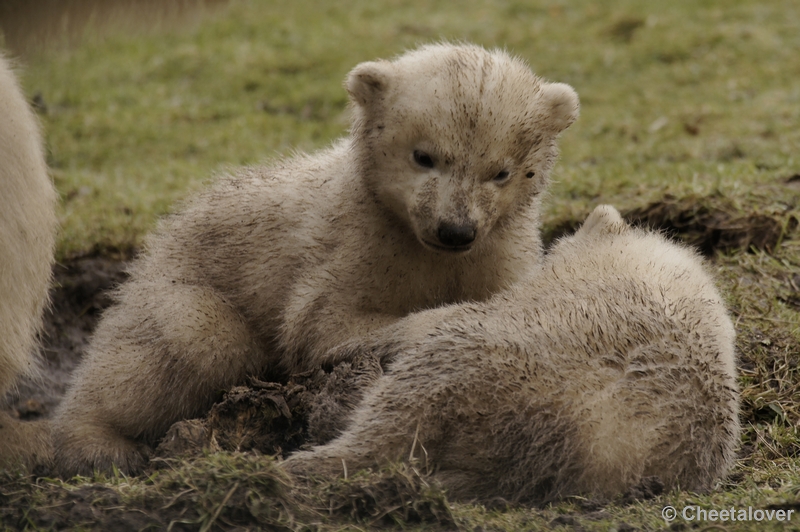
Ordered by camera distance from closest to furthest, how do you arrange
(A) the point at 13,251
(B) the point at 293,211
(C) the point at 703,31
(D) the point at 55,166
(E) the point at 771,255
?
(A) the point at 13,251 < (B) the point at 293,211 < (E) the point at 771,255 < (D) the point at 55,166 < (C) the point at 703,31

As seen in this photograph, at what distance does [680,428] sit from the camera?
392 centimetres

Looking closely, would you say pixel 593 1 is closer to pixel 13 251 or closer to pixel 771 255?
pixel 771 255

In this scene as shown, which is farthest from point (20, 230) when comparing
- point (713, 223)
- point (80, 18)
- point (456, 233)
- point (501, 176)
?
point (713, 223)

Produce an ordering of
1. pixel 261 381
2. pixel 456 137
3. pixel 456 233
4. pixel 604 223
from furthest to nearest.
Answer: pixel 604 223, pixel 261 381, pixel 456 137, pixel 456 233

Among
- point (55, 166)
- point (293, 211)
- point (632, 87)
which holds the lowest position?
point (55, 166)

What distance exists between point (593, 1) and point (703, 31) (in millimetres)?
2371

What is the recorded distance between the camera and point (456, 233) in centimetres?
429

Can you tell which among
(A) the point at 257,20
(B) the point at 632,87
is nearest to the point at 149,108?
(A) the point at 257,20

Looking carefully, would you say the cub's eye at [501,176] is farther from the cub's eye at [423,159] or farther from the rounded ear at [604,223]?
the rounded ear at [604,223]

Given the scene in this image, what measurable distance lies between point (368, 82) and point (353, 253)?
0.89m

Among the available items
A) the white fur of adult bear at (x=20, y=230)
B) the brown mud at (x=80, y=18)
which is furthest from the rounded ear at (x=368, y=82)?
the white fur of adult bear at (x=20, y=230)

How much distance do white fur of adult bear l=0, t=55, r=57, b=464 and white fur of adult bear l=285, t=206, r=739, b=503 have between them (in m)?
1.56

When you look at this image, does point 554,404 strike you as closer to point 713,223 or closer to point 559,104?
point 559,104

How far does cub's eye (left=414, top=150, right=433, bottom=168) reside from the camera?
4527 mm
